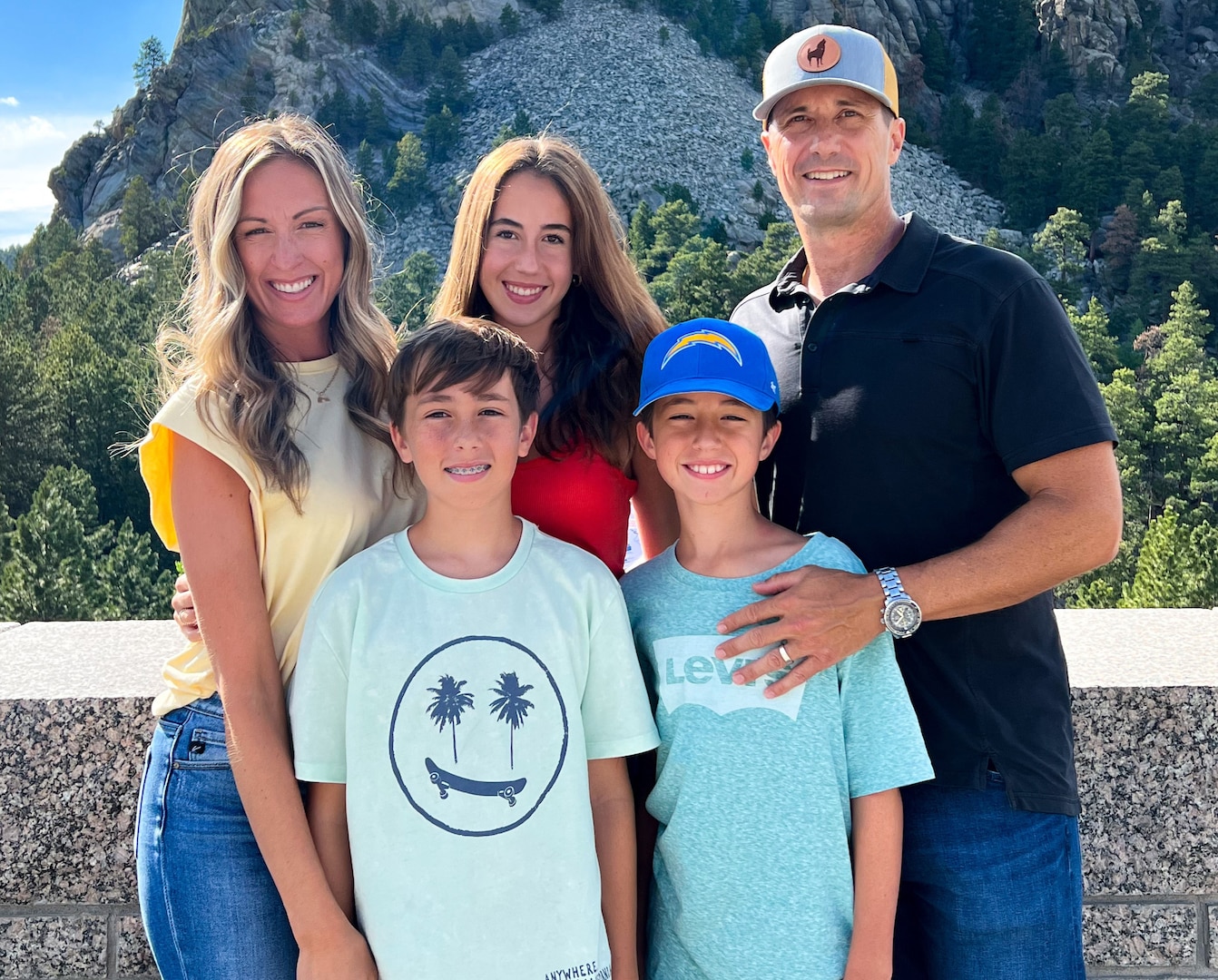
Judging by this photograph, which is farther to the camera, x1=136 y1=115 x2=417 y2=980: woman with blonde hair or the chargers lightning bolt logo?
the chargers lightning bolt logo

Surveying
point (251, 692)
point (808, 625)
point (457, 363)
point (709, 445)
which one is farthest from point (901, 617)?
point (251, 692)

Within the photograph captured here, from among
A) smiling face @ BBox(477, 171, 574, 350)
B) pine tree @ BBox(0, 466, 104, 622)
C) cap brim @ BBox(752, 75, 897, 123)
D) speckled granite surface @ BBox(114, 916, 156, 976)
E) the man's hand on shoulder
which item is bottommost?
speckled granite surface @ BBox(114, 916, 156, 976)

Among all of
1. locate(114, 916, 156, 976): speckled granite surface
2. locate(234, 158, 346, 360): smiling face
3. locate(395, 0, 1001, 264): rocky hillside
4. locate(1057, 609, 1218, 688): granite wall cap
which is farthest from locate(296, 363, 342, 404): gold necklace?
locate(395, 0, 1001, 264): rocky hillside

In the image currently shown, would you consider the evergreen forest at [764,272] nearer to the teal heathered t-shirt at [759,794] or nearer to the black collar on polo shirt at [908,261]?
the black collar on polo shirt at [908,261]

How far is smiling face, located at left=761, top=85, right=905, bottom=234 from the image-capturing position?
2422 millimetres

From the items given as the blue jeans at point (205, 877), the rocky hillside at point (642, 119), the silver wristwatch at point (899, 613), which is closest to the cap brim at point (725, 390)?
the silver wristwatch at point (899, 613)

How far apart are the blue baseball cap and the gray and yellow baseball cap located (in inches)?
23.3

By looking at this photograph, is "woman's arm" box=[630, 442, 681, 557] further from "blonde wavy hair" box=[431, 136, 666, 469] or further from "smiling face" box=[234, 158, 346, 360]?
"smiling face" box=[234, 158, 346, 360]

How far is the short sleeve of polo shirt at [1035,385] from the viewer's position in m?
2.07

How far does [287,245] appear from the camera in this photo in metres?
2.21

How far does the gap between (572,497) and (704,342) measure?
477mm

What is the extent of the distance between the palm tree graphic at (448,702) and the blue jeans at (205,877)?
0.43m

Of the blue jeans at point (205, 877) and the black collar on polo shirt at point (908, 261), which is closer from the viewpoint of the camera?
the blue jeans at point (205, 877)

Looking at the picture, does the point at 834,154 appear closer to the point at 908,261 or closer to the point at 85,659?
the point at 908,261
